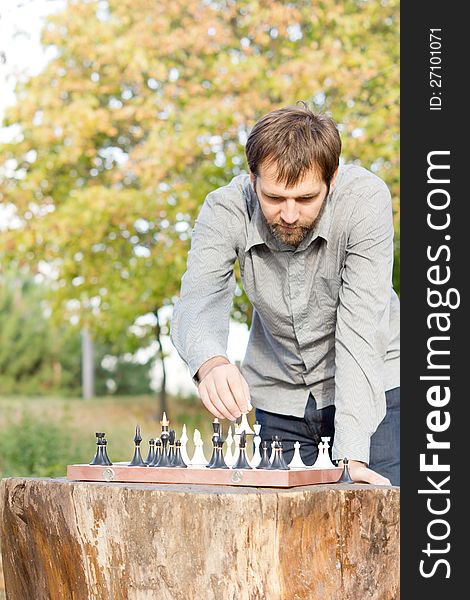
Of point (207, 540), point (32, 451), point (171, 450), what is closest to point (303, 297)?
point (171, 450)

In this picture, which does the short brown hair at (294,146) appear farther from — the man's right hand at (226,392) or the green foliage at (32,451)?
the green foliage at (32,451)

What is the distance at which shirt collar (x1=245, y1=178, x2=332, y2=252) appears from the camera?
330 cm

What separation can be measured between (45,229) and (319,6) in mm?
3760

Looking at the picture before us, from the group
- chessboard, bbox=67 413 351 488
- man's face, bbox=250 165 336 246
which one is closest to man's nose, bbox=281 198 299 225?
man's face, bbox=250 165 336 246

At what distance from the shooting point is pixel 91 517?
2.76 metres

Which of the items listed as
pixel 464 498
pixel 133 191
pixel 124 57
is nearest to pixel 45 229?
pixel 133 191

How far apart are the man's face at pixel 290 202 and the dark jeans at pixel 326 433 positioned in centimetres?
66

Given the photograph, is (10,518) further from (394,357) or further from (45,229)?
(45,229)

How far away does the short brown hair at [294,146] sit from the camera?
307 cm

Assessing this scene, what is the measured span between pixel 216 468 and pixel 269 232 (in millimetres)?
891

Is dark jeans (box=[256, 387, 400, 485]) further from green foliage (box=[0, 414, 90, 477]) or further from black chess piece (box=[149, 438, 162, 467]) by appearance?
green foliage (box=[0, 414, 90, 477])

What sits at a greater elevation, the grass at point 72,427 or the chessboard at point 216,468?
the grass at point 72,427

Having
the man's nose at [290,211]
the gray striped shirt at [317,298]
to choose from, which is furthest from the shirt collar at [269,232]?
the man's nose at [290,211]

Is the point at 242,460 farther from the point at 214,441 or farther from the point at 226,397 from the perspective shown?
the point at 226,397
